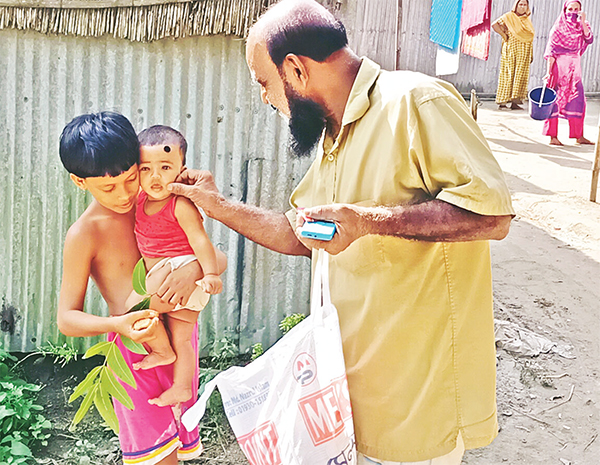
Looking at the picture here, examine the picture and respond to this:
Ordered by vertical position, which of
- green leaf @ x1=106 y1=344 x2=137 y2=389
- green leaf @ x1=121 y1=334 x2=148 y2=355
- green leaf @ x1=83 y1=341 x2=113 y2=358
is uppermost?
green leaf @ x1=121 y1=334 x2=148 y2=355

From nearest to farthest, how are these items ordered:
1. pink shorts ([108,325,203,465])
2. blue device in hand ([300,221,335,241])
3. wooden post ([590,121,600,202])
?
1. blue device in hand ([300,221,335,241])
2. pink shorts ([108,325,203,465])
3. wooden post ([590,121,600,202])

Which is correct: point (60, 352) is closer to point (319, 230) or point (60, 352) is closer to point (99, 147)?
point (99, 147)

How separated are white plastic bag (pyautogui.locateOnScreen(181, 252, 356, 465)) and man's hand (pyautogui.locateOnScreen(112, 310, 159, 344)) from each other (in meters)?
0.25

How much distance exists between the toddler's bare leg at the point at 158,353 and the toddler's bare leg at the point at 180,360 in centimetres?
4

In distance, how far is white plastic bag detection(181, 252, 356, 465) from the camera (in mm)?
2029

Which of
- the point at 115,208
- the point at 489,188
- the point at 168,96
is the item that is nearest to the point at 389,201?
the point at 489,188

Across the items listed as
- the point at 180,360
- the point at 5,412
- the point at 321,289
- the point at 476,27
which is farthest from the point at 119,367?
the point at 476,27

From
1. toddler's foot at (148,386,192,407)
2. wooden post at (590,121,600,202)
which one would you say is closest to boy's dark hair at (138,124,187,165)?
toddler's foot at (148,386,192,407)

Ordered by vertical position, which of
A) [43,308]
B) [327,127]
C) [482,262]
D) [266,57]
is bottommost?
[43,308]

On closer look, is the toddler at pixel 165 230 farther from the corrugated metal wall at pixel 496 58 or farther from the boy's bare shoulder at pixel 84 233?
the corrugated metal wall at pixel 496 58

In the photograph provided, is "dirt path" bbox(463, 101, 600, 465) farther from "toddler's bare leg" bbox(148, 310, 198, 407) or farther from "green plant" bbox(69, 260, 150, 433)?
"green plant" bbox(69, 260, 150, 433)

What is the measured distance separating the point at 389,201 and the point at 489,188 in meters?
0.30

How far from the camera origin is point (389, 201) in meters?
2.02

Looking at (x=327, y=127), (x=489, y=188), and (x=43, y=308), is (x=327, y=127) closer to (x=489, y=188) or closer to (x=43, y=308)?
(x=489, y=188)
